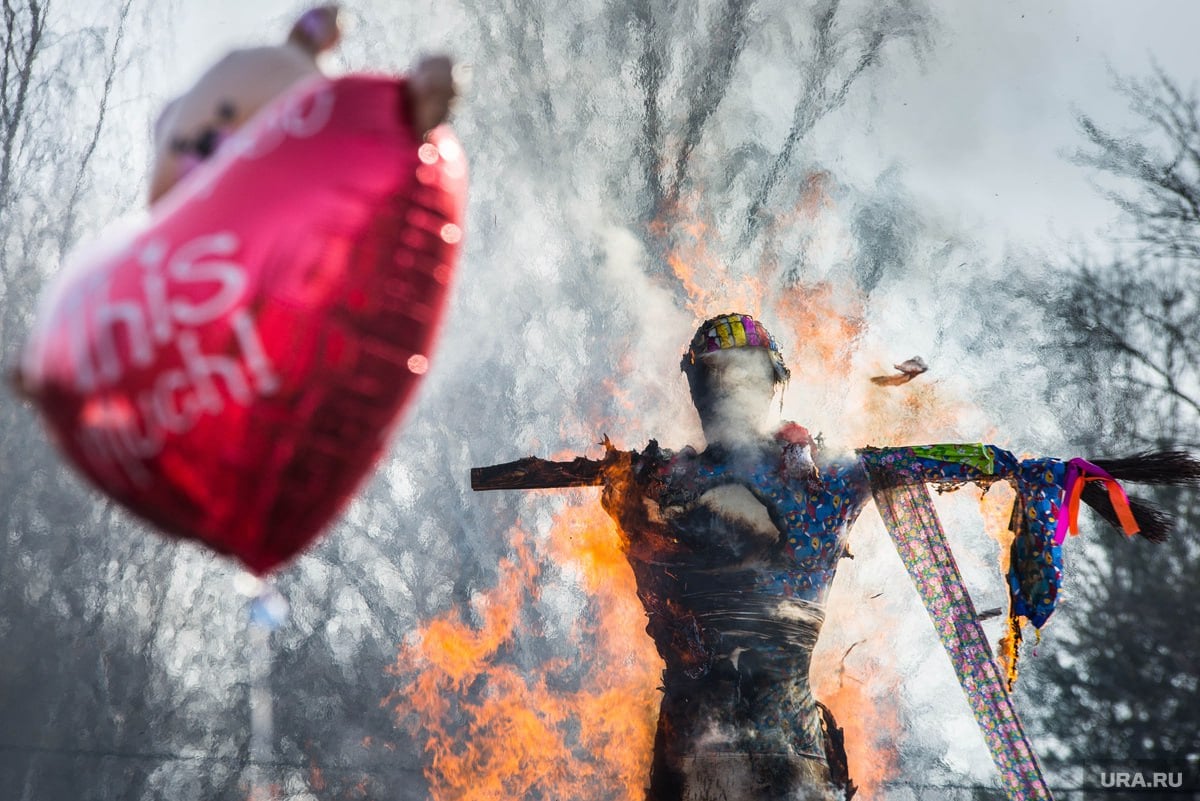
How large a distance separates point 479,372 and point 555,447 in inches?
56.4

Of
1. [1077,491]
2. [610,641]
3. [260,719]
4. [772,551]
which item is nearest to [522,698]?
[610,641]

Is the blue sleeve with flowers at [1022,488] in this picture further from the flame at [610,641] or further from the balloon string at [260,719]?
the balloon string at [260,719]

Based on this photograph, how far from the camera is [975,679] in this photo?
3.83 metres

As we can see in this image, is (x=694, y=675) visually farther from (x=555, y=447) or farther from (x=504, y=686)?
(x=504, y=686)

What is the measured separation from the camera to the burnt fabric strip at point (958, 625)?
3.66 metres

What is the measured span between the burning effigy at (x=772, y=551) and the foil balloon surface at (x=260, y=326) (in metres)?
2.62

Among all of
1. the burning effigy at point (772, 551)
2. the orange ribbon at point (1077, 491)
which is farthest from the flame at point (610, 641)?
the orange ribbon at point (1077, 491)

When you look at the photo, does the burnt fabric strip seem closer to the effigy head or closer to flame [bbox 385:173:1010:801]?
the effigy head

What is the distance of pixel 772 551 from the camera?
400 centimetres

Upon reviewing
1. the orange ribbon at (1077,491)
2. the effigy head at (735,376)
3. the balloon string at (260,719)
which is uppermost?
the effigy head at (735,376)

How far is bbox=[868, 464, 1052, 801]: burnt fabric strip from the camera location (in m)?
3.66

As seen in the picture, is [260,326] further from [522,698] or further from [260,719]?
[260,719]

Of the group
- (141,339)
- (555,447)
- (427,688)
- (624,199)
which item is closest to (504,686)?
(427,688)

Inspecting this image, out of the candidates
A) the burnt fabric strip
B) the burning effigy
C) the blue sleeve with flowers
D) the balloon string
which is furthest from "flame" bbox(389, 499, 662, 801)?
the blue sleeve with flowers
